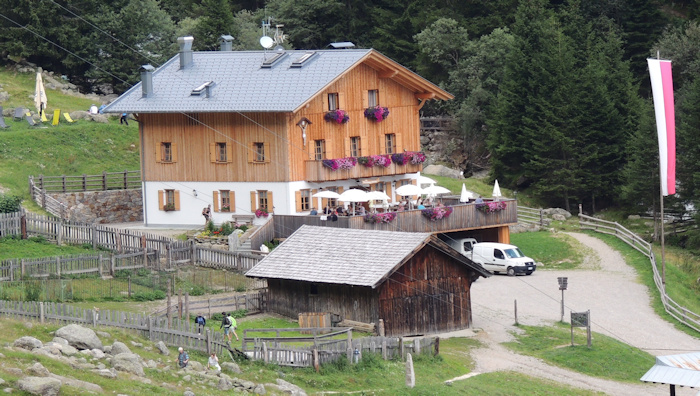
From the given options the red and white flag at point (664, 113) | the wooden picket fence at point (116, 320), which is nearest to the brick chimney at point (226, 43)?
the red and white flag at point (664, 113)

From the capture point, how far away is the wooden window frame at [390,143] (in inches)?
2699

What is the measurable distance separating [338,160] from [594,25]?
136 feet

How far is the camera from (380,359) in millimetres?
42531

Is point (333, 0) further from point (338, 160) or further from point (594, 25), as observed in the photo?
point (338, 160)

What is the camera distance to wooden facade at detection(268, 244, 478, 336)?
48031 millimetres

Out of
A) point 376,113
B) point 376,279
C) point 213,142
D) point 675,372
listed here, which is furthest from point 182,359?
point 376,113

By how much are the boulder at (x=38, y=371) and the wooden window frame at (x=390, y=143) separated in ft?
125

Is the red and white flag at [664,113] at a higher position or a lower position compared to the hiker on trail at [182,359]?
higher

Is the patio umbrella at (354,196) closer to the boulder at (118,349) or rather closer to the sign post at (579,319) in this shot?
the sign post at (579,319)

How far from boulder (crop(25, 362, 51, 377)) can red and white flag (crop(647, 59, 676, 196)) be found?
3174 cm

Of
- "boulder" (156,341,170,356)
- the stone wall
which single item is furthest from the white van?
"boulder" (156,341,170,356)

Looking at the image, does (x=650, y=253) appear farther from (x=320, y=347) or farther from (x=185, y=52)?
(x=320, y=347)

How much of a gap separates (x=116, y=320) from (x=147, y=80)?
28285 mm

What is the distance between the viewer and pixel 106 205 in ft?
234
